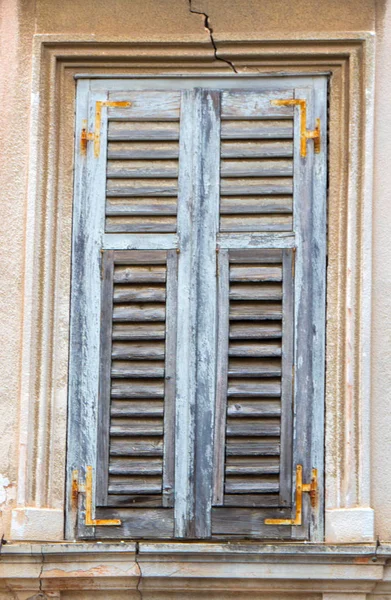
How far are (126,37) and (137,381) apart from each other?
5.13ft

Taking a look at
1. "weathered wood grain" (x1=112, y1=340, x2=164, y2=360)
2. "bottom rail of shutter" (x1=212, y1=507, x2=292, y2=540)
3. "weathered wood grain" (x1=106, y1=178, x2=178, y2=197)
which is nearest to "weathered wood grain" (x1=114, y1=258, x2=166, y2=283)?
"weathered wood grain" (x1=112, y1=340, x2=164, y2=360)

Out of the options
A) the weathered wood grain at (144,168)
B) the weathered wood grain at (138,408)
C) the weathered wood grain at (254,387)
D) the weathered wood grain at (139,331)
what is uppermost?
the weathered wood grain at (144,168)

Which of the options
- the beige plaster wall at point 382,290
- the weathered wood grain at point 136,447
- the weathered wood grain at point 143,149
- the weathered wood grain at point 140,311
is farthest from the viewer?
the weathered wood grain at point 143,149

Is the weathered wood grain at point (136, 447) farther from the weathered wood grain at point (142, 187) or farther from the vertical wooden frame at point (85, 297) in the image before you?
the weathered wood grain at point (142, 187)

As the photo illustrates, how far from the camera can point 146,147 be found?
7.38 m

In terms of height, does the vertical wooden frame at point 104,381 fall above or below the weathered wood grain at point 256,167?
below

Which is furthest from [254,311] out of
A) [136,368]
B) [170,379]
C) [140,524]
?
[140,524]

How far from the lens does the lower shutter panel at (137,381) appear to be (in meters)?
7.13

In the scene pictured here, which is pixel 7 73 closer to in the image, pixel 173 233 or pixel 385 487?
pixel 173 233

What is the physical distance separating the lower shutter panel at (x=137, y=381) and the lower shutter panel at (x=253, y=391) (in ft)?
0.78

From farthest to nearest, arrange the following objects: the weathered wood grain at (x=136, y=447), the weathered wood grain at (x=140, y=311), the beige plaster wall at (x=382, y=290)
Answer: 1. the weathered wood grain at (x=140, y=311)
2. the weathered wood grain at (x=136, y=447)
3. the beige plaster wall at (x=382, y=290)

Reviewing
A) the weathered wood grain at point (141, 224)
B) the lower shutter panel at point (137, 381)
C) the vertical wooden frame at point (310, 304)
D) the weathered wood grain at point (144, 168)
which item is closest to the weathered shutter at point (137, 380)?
the lower shutter panel at point (137, 381)

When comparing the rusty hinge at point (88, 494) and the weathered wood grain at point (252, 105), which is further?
the weathered wood grain at point (252, 105)

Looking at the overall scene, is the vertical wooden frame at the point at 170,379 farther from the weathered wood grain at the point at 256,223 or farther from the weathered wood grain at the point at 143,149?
the weathered wood grain at the point at 143,149
